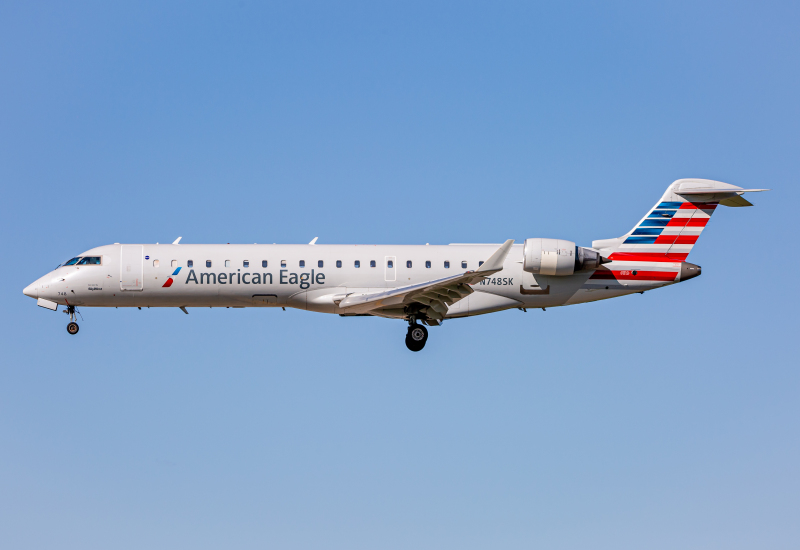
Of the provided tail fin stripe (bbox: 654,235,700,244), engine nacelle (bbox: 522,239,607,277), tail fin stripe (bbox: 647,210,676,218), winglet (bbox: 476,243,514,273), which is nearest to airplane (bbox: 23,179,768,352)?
engine nacelle (bbox: 522,239,607,277)

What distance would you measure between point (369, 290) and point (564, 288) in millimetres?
6889

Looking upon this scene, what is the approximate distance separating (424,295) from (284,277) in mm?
5109

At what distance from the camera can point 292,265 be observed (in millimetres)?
33500

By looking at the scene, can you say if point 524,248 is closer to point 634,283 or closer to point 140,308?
point 634,283

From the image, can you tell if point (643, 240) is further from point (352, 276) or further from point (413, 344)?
point (352, 276)

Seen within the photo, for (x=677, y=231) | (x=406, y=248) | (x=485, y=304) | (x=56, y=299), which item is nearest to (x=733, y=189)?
(x=677, y=231)

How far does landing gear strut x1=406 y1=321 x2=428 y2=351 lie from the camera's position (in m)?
33.4

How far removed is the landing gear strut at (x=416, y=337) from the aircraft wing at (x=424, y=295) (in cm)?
76

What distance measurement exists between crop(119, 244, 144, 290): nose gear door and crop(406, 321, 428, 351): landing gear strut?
942 cm

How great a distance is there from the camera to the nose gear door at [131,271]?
110 ft

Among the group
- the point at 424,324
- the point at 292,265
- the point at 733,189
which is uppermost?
the point at 733,189

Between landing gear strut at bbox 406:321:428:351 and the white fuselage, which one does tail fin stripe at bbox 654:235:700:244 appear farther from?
landing gear strut at bbox 406:321:428:351

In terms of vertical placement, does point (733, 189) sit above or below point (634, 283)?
above

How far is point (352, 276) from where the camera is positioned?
110ft
